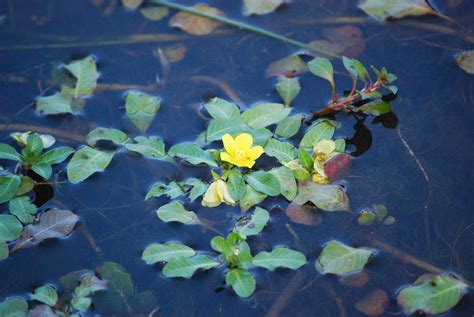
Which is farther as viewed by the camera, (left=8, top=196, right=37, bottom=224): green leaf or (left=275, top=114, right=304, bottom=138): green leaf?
(left=275, top=114, right=304, bottom=138): green leaf

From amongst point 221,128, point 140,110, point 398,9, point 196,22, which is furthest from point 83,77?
point 398,9

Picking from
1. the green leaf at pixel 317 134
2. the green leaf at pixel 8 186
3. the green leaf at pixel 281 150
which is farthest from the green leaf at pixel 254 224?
the green leaf at pixel 8 186

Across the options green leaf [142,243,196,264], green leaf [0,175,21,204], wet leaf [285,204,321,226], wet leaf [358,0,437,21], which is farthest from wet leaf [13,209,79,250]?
wet leaf [358,0,437,21]

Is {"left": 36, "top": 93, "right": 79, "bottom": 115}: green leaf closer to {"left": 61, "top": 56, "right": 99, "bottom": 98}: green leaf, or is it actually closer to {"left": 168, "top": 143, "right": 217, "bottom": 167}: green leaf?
{"left": 61, "top": 56, "right": 99, "bottom": 98}: green leaf

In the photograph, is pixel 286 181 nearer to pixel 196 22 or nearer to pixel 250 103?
pixel 250 103

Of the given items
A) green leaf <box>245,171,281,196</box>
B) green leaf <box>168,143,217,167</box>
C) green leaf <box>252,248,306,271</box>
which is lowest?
green leaf <box>252,248,306,271</box>

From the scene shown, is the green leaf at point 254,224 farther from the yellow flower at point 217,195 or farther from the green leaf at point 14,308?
the green leaf at point 14,308
